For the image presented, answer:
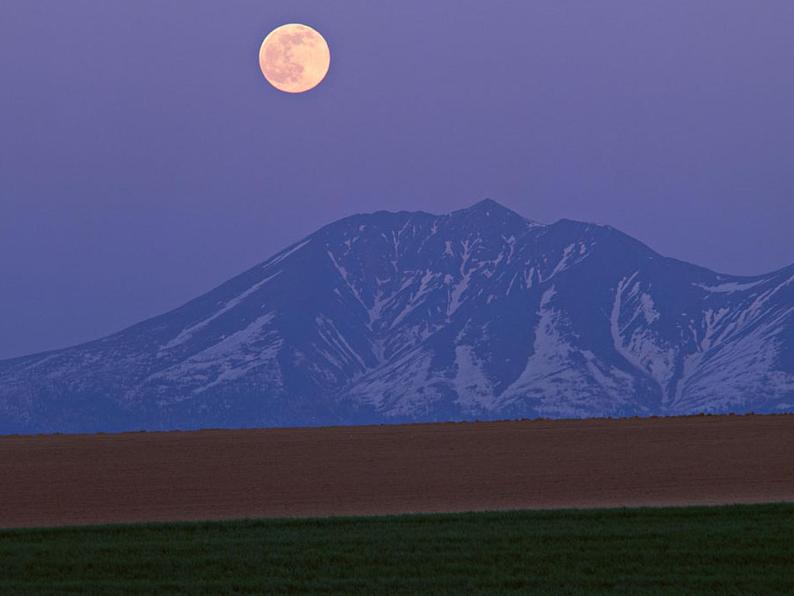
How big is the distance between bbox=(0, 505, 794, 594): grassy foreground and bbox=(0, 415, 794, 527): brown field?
422 cm

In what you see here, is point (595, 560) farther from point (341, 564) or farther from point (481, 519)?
point (481, 519)

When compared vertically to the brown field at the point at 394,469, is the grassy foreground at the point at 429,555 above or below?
above

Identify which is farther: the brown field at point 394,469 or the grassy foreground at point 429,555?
the brown field at point 394,469

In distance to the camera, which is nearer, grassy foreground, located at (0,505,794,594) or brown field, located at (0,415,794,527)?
grassy foreground, located at (0,505,794,594)

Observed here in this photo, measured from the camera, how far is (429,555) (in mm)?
18172

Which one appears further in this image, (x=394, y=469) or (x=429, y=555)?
(x=394, y=469)

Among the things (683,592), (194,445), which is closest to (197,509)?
(683,592)

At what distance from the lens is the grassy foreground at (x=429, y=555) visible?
1628cm

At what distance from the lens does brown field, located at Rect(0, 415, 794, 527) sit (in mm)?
28797

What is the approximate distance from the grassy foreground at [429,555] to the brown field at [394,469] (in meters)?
4.22

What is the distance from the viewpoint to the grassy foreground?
641 inches

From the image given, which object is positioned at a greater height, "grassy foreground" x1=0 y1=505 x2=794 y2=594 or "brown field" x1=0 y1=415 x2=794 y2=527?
"grassy foreground" x1=0 y1=505 x2=794 y2=594

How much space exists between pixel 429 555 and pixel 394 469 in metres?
21.8

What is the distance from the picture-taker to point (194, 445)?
5262 centimetres
